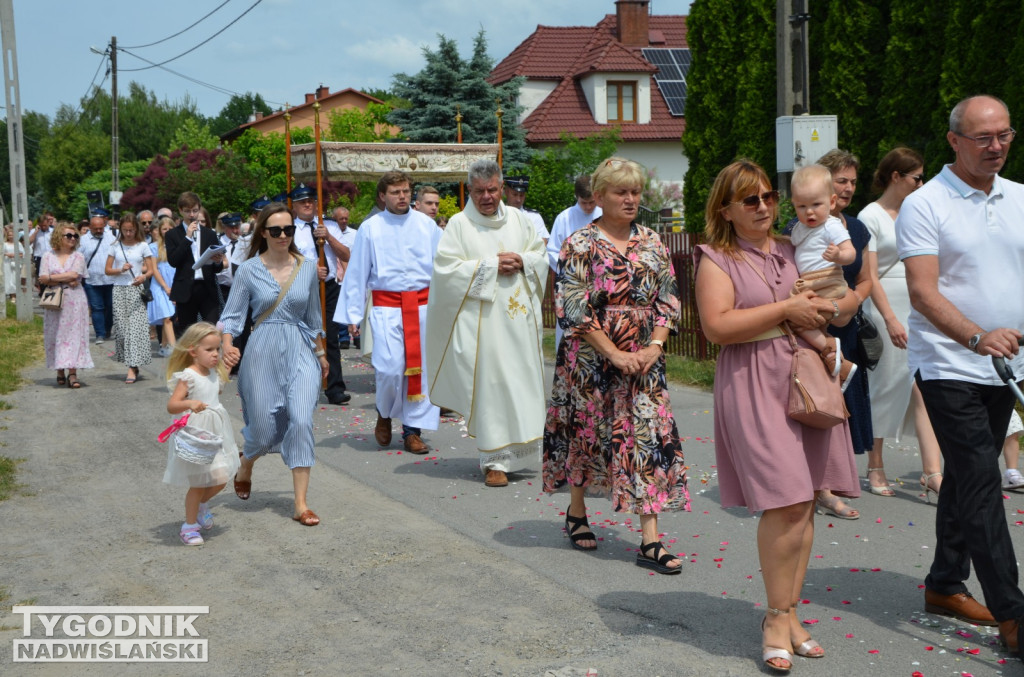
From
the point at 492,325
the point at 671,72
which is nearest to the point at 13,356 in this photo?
the point at 492,325

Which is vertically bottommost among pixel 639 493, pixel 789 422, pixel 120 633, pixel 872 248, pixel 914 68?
pixel 120 633

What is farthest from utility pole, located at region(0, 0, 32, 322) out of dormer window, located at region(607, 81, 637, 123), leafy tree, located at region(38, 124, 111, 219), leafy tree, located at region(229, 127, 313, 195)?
leafy tree, located at region(38, 124, 111, 219)

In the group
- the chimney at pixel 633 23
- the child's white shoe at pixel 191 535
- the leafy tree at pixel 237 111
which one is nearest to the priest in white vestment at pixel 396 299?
the child's white shoe at pixel 191 535

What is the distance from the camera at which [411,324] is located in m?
9.93

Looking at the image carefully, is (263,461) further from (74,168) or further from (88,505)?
(74,168)

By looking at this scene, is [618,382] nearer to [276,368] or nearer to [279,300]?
[276,368]

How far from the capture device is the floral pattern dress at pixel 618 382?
6.00 m

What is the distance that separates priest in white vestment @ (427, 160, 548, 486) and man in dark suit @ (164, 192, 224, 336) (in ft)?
21.5

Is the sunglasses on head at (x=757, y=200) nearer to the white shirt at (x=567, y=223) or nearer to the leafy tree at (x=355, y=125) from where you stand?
the white shirt at (x=567, y=223)

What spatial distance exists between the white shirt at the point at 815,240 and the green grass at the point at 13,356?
19.0 feet

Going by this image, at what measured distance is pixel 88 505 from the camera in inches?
308

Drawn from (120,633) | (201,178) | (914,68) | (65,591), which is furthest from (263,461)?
(201,178)

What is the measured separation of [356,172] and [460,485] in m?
5.96

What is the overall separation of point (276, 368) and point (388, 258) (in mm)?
2870
